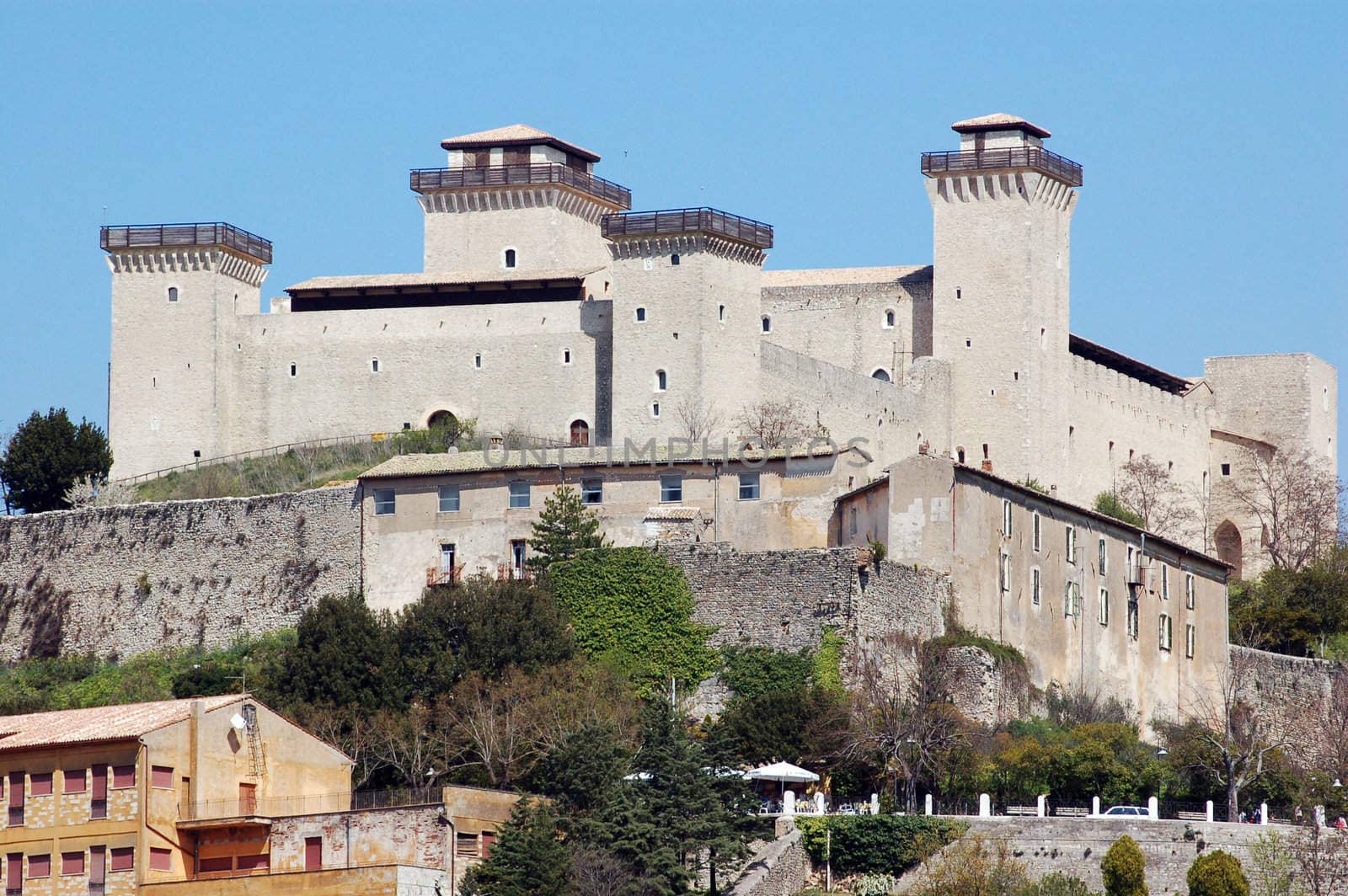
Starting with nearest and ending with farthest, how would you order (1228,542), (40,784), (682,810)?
(682,810) < (40,784) < (1228,542)

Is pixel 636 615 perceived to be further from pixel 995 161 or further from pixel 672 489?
pixel 995 161

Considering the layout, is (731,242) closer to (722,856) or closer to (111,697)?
(111,697)

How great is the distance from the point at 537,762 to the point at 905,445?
2929cm

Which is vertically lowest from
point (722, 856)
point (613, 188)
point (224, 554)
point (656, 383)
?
point (722, 856)

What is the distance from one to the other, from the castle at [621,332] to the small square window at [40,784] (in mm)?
26604

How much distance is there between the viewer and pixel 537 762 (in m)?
53.4

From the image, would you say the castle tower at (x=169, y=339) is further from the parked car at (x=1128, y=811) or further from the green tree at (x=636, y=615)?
the parked car at (x=1128, y=811)

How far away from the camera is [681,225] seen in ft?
247

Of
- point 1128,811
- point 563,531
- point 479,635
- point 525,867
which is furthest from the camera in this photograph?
point 563,531

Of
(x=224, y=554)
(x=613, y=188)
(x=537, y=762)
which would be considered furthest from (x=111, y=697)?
(x=613, y=188)

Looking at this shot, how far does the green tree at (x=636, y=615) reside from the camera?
5931 cm

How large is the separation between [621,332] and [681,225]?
317 cm

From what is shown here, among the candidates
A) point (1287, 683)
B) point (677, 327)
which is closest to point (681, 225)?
point (677, 327)

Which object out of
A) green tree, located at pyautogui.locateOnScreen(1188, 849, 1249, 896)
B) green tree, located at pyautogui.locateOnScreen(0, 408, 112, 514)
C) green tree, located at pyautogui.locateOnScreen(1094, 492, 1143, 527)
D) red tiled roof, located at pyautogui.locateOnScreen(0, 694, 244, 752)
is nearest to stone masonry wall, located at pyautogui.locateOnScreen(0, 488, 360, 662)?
green tree, located at pyautogui.locateOnScreen(0, 408, 112, 514)
